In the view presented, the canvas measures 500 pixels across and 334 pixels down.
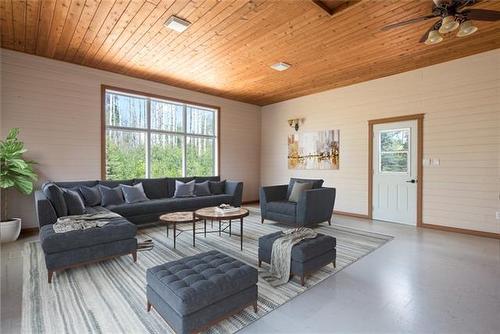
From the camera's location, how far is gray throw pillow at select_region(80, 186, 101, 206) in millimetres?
4324

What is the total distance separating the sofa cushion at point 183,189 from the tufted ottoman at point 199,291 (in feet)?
11.2

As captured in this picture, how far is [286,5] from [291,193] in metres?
3.29

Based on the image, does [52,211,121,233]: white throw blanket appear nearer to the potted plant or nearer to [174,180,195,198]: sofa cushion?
the potted plant

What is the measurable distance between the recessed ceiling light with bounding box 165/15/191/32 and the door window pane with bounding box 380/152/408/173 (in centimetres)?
449

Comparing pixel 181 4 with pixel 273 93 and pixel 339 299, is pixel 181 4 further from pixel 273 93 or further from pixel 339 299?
pixel 273 93

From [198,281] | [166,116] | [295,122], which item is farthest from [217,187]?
[198,281]

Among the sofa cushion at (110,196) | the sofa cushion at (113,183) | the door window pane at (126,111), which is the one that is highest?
the door window pane at (126,111)

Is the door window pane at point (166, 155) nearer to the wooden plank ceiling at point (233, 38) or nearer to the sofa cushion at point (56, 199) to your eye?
the wooden plank ceiling at point (233, 38)

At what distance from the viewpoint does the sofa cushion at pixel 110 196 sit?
14.5ft

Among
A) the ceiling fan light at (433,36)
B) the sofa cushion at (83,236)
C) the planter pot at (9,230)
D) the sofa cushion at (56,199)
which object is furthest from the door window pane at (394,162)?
the planter pot at (9,230)

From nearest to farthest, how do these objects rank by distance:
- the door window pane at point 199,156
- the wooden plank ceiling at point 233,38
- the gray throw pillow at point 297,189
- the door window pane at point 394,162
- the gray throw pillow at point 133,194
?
the wooden plank ceiling at point 233,38
the gray throw pillow at point 133,194
the gray throw pillow at point 297,189
the door window pane at point 394,162
the door window pane at point 199,156

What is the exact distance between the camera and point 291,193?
5117mm

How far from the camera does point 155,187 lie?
17.3 feet

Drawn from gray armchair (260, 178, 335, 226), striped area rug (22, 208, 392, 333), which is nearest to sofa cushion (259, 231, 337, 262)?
striped area rug (22, 208, 392, 333)
